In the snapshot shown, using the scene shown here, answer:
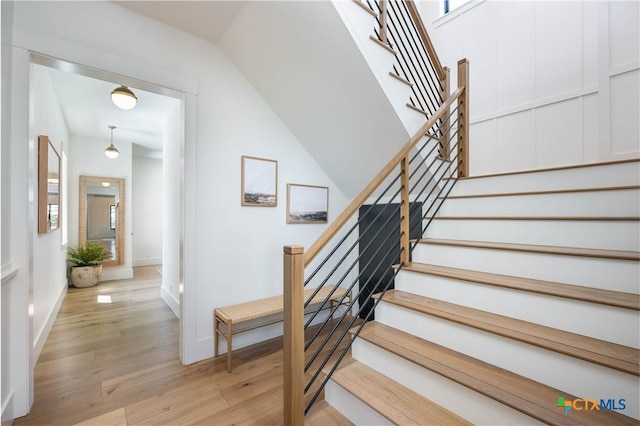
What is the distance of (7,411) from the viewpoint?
164 cm

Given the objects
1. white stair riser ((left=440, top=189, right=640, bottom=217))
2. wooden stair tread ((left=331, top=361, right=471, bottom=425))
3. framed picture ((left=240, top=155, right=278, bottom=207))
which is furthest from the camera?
framed picture ((left=240, top=155, right=278, bottom=207))

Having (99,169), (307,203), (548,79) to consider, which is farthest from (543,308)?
(99,169)

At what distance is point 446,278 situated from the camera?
1.75 m

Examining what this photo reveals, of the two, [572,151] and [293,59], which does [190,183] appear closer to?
[293,59]

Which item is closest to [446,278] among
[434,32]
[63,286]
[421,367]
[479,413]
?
[421,367]

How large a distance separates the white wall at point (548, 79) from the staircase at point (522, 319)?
1324mm

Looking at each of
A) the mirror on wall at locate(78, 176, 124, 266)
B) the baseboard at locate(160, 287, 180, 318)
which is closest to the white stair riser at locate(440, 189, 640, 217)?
the baseboard at locate(160, 287, 180, 318)

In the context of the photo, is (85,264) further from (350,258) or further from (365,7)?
(365,7)

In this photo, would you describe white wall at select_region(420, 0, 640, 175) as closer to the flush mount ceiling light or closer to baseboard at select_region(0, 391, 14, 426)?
the flush mount ceiling light

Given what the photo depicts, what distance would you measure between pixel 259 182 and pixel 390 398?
7.43ft

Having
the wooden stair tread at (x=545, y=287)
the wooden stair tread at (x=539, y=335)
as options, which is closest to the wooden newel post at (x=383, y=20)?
the wooden stair tread at (x=545, y=287)

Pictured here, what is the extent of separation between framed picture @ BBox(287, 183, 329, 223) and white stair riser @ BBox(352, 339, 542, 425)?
186 centimetres


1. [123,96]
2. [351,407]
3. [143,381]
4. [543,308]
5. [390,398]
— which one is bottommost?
[143,381]

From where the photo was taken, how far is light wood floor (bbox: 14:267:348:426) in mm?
1776
